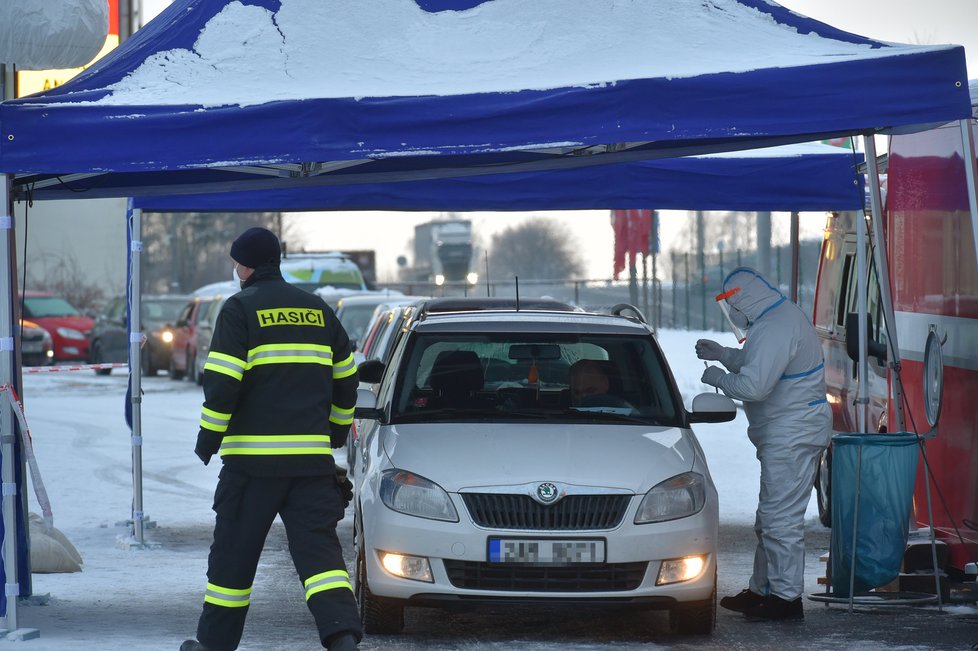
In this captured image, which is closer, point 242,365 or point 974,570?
point 242,365

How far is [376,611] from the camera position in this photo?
7105 millimetres

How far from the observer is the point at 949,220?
8133 millimetres

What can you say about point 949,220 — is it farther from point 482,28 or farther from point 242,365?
point 242,365

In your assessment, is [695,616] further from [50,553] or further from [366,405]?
[50,553]

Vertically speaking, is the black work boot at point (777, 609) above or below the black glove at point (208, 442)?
below

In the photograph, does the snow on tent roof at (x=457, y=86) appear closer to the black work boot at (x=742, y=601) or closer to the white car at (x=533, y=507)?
the white car at (x=533, y=507)

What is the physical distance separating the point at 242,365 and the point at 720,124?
7.86 feet

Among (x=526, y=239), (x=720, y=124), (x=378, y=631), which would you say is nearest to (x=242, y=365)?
(x=378, y=631)

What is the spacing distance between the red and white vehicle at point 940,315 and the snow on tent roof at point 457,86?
40.8 inches

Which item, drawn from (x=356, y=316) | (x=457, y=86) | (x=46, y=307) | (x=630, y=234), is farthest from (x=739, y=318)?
(x=46, y=307)

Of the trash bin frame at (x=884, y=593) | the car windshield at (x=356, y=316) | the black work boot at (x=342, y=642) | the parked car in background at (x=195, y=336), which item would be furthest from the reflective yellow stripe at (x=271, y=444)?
the parked car in background at (x=195, y=336)

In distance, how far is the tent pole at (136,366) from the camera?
33.2ft

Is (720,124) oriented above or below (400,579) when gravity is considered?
above

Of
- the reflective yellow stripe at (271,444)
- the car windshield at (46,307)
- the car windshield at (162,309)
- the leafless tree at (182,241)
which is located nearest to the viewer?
the reflective yellow stripe at (271,444)
